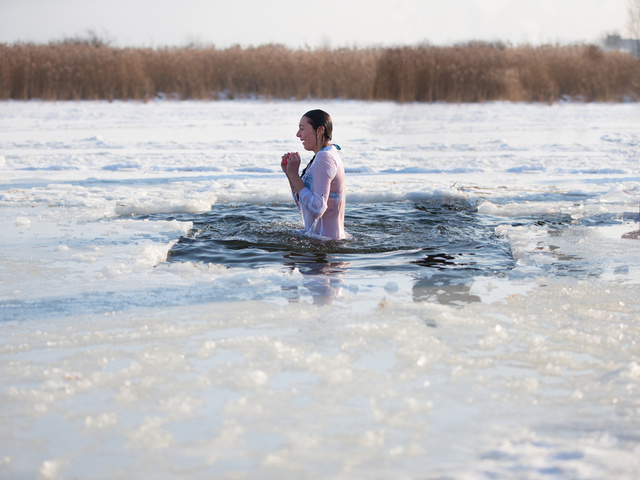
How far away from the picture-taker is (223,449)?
1833mm

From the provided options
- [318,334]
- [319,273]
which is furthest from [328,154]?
[318,334]

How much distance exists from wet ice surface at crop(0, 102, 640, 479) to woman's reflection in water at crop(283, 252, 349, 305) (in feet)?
0.07

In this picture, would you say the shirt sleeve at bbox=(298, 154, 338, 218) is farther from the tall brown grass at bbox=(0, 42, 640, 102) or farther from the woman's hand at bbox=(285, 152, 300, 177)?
the tall brown grass at bbox=(0, 42, 640, 102)

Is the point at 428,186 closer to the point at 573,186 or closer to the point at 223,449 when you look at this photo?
the point at 573,186

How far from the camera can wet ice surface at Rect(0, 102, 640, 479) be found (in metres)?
1.84

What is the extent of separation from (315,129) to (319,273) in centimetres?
94

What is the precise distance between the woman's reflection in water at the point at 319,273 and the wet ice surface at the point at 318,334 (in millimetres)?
Result: 21

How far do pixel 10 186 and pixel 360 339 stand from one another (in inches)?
218

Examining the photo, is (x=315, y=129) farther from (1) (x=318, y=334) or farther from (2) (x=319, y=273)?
(1) (x=318, y=334)

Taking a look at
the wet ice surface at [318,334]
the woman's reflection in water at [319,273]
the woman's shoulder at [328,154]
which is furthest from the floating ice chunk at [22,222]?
the woman's shoulder at [328,154]

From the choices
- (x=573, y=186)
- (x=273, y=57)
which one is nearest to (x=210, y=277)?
(x=573, y=186)

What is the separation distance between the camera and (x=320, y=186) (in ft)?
13.4

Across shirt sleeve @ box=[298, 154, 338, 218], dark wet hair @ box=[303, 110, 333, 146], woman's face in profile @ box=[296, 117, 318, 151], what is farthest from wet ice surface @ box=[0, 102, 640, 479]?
dark wet hair @ box=[303, 110, 333, 146]

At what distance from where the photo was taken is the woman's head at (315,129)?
13.4ft
